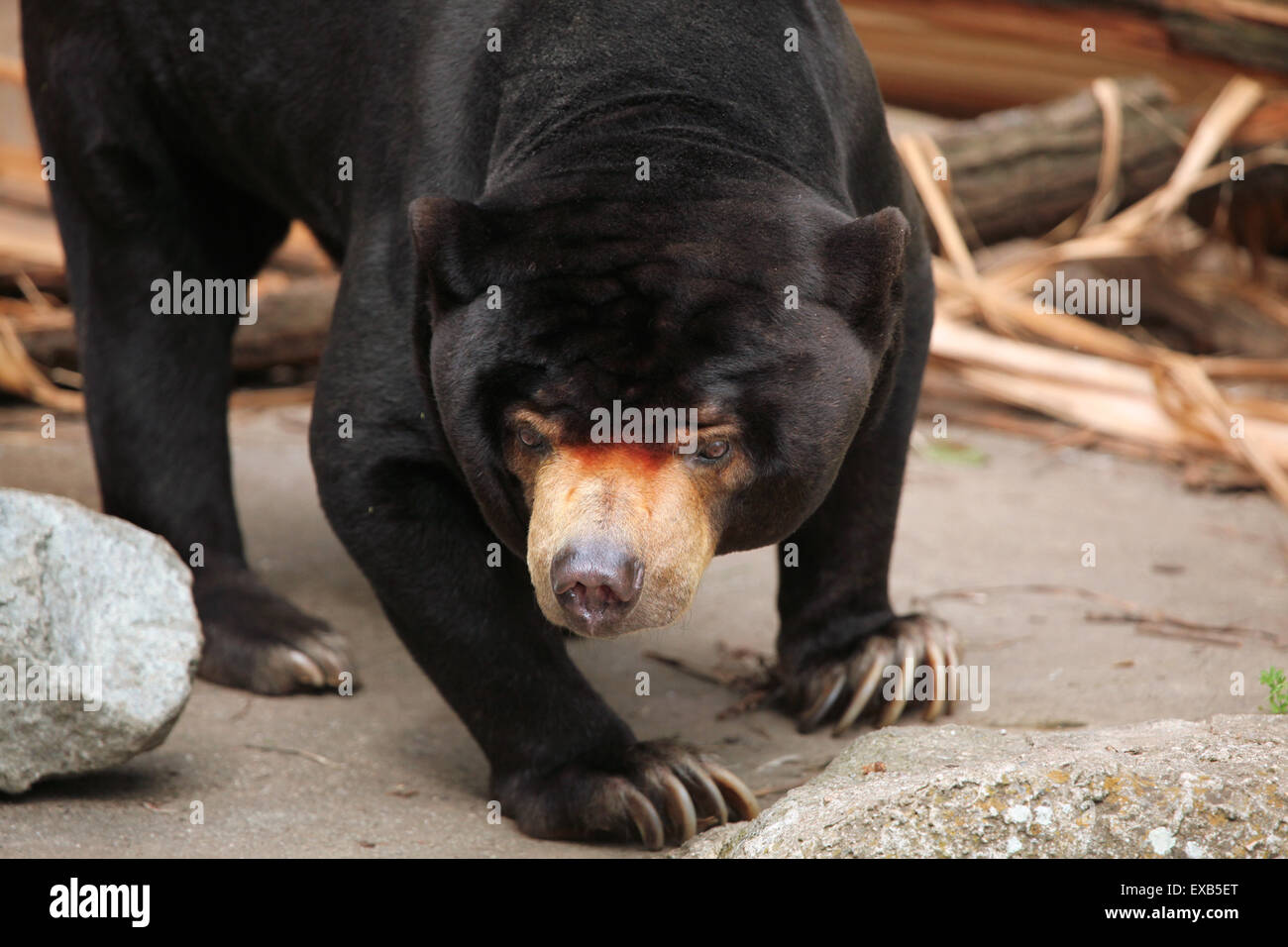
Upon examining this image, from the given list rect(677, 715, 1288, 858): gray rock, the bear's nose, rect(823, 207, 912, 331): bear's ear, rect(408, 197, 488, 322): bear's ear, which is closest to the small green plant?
rect(677, 715, 1288, 858): gray rock

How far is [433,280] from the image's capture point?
3023mm

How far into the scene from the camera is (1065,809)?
2.57m

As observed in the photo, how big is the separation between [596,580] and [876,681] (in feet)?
5.08

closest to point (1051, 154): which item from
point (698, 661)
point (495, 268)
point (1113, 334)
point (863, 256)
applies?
point (1113, 334)

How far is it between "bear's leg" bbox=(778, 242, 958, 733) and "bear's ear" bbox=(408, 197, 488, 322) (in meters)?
1.22

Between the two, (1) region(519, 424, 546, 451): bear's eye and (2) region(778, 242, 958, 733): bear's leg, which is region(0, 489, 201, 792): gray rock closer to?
(1) region(519, 424, 546, 451): bear's eye

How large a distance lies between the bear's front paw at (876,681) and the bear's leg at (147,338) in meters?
1.41

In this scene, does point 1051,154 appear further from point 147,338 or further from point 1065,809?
point 1065,809

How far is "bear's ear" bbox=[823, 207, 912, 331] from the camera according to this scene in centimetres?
296

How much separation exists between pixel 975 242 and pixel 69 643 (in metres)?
5.51

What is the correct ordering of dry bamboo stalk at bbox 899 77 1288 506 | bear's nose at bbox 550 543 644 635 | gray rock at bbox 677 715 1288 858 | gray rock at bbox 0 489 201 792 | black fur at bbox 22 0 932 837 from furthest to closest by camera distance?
1. dry bamboo stalk at bbox 899 77 1288 506
2. gray rock at bbox 0 489 201 792
3. black fur at bbox 22 0 932 837
4. bear's nose at bbox 550 543 644 635
5. gray rock at bbox 677 715 1288 858

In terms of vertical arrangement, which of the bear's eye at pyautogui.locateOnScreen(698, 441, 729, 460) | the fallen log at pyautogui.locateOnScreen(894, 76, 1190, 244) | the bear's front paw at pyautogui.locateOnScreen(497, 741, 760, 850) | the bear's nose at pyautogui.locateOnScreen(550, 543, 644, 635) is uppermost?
the fallen log at pyautogui.locateOnScreen(894, 76, 1190, 244)

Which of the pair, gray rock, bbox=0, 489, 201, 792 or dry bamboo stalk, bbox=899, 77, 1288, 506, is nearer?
gray rock, bbox=0, 489, 201, 792
